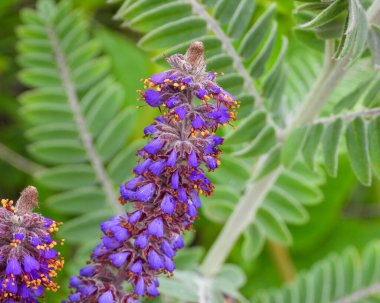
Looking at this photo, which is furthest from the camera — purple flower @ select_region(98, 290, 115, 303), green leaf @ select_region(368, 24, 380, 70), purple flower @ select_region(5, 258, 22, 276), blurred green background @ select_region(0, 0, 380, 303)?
blurred green background @ select_region(0, 0, 380, 303)

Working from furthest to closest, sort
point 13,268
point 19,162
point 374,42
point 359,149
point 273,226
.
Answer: point 19,162 → point 273,226 → point 359,149 → point 374,42 → point 13,268

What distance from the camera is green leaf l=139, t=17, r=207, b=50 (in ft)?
5.77

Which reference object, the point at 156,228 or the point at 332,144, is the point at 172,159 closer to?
the point at 156,228

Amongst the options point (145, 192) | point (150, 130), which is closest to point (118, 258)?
point (145, 192)

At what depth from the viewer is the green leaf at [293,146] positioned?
5.94ft

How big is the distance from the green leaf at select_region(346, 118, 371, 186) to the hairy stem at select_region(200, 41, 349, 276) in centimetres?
14

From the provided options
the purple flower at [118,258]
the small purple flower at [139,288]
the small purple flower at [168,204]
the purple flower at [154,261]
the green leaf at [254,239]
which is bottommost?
the green leaf at [254,239]

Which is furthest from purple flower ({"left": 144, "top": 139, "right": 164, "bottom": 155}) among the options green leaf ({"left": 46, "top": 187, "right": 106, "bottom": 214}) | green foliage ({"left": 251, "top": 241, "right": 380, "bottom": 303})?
green foliage ({"left": 251, "top": 241, "right": 380, "bottom": 303})

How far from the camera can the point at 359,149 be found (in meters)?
1.77

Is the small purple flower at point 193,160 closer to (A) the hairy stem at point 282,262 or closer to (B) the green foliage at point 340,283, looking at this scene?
(B) the green foliage at point 340,283

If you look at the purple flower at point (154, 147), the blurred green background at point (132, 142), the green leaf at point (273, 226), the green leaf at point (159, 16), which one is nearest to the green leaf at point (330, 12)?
the green leaf at point (159, 16)

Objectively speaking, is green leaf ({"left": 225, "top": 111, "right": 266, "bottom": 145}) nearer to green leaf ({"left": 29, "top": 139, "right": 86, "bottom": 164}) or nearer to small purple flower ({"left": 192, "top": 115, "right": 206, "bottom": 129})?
small purple flower ({"left": 192, "top": 115, "right": 206, "bottom": 129})

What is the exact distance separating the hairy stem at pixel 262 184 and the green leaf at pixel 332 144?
11 cm

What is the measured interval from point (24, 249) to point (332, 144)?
0.92 m
